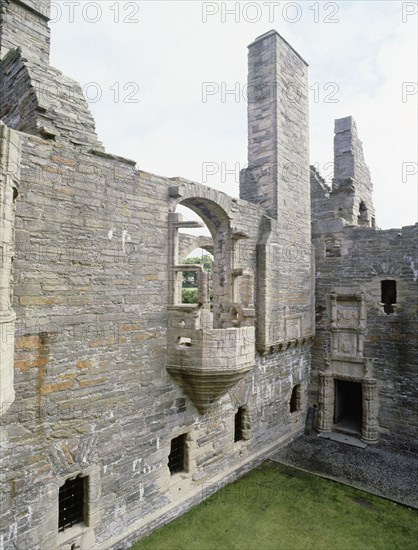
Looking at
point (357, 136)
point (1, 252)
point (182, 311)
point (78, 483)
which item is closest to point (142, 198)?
point (182, 311)

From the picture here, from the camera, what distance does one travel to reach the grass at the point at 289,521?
6.25 meters

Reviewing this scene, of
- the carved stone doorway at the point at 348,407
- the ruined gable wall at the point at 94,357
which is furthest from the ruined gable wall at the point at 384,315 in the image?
the ruined gable wall at the point at 94,357

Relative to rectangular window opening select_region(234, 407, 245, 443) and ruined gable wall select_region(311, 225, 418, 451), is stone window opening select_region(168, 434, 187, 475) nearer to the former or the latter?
rectangular window opening select_region(234, 407, 245, 443)

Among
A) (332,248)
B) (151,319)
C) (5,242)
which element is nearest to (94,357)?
(151,319)

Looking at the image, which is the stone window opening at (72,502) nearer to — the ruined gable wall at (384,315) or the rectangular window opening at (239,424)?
the rectangular window opening at (239,424)

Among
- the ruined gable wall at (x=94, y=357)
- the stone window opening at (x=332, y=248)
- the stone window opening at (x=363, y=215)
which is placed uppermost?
the stone window opening at (x=363, y=215)

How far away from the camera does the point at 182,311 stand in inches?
257

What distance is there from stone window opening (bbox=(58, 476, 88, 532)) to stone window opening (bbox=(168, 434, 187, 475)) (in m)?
1.94

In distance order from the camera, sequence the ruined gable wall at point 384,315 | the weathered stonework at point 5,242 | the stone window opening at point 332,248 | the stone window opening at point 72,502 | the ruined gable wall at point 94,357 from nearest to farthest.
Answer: the weathered stonework at point 5,242
the ruined gable wall at point 94,357
the stone window opening at point 72,502
the ruined gable wall at point 384,315
the stone window opening at point 332,248

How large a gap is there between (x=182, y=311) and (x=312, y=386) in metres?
6.57

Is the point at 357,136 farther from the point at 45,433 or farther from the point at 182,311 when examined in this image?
the point at 45,433

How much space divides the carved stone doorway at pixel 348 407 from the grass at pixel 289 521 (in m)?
3.11

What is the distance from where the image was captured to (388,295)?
10852mm

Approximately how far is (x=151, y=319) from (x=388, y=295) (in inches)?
308
